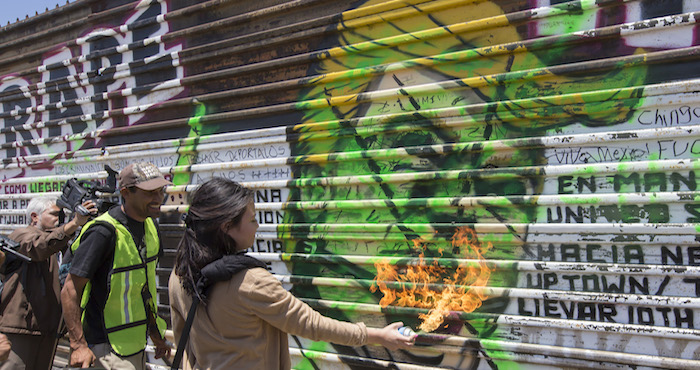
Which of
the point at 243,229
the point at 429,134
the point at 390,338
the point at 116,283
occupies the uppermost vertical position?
the point at 429,134

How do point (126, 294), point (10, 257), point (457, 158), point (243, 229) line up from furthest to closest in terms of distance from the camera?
point (10, 257) < point (457, 158) < point (126, 294) < point (243, 229)

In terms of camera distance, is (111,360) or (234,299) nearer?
(234,299)

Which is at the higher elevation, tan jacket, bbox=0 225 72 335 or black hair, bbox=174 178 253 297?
black hair, bbox=174 178 253 297

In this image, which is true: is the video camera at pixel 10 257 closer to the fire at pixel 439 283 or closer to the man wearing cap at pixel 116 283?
the man wearing cap at pixel 116 283

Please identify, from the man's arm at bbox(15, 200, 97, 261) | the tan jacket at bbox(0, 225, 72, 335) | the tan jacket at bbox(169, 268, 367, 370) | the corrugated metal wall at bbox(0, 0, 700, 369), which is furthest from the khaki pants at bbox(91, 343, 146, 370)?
the tan jacket at bbox(169, 268, 367, 370)

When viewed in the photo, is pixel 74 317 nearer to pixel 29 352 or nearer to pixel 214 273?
pixel 29 352

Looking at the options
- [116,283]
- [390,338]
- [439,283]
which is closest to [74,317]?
[116,283]

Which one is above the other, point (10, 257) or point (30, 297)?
point (10, 257)

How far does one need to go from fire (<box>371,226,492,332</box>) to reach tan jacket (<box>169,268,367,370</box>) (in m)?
1.37

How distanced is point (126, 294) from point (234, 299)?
157 cm

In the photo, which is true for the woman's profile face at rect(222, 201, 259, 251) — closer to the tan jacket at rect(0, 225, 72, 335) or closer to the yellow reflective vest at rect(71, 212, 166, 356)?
the yellow reflective vest at rect(71, 212, 166, 356)

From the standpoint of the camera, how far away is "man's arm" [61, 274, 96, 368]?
3242 mm

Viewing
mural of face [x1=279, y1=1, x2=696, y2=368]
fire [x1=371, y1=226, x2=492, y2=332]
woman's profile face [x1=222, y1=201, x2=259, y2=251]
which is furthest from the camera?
fire [x1=371, y1=226, x2=492, y2=332]

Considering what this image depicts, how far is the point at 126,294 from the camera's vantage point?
340 cm
